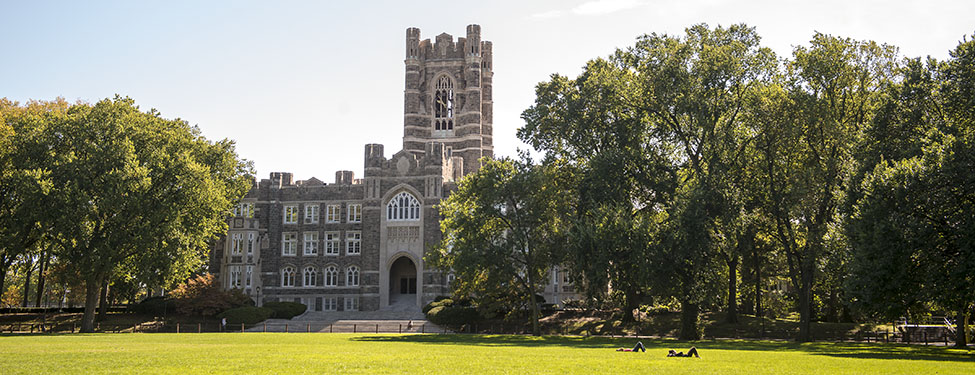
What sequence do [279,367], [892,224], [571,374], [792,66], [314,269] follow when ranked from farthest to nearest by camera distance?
[314,269] < [792,66] < [892,224] < [279,367] < [571,374]

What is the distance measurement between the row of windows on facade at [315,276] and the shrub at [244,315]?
12.0 meters

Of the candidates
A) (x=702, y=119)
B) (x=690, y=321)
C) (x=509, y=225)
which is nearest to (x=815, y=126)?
(x=702, y=119)

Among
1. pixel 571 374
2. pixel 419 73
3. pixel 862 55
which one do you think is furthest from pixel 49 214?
pixel 419 73

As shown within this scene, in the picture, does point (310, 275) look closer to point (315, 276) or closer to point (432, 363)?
point (315, 276)

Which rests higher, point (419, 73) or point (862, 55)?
point (419, 73)

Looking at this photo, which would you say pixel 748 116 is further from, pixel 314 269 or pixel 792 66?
pixel 314 269

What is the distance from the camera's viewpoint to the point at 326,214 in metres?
65.3

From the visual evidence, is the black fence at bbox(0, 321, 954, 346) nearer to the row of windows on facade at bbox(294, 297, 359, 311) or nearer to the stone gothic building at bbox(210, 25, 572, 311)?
the stone gothic building at bbox(210, 25, 572, 311)

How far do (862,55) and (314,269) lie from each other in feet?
143

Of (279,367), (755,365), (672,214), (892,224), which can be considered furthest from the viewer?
(672,214)

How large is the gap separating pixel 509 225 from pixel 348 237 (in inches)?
1039

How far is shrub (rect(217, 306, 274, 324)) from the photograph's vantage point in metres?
50.5

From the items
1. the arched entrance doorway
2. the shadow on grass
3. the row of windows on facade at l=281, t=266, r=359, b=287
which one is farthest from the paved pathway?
the shadow on grass

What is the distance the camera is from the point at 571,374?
622 inches
